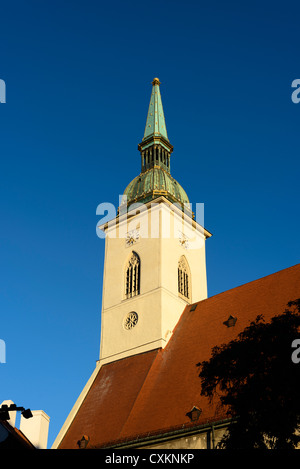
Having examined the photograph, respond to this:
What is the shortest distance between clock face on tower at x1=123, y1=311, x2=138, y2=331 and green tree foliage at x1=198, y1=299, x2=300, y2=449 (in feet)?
49.3

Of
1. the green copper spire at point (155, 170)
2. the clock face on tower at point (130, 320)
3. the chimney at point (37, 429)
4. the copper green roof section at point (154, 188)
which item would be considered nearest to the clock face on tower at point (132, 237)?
the green copper spire at point (155, 170)

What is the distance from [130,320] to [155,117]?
17.0 meters

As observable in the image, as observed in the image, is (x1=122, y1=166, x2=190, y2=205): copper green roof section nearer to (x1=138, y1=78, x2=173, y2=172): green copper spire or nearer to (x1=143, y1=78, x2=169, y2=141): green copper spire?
(x1=138, y1=78, x2=173, y2=172): green copper spire

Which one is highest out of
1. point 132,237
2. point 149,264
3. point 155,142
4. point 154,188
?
point 155,142

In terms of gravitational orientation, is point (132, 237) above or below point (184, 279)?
above

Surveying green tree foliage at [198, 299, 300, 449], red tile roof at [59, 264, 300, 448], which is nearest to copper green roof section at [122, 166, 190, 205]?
red tile roof at [59, 264, 300, 448]

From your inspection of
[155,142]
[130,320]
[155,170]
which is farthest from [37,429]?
[155,142]

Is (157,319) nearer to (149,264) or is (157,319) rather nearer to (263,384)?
(149,264)

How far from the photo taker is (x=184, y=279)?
32625 millimetres

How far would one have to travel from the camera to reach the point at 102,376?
2944 centimetres

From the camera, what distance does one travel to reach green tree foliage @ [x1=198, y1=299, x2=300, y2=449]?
13.4 meters

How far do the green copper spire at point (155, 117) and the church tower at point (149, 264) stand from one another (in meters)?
2.49
